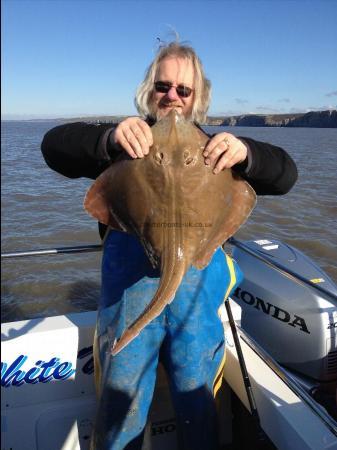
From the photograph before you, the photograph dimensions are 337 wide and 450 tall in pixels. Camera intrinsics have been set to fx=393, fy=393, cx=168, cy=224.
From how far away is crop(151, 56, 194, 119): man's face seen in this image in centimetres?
249

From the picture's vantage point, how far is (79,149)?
7.30ft

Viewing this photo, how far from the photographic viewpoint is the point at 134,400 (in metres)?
2.29

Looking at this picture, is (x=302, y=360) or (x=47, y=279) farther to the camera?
(x=47, y=279)

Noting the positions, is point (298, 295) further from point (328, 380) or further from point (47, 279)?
point (47, 279)

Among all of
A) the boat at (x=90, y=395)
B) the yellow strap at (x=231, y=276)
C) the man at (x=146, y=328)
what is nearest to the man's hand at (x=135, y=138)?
the man at (x=146, y=328)

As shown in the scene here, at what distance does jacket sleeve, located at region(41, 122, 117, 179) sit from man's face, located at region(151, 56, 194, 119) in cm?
44

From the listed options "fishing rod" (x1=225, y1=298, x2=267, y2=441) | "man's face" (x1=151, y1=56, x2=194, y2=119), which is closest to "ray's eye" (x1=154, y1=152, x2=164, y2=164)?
"man's face" (x1=151, y1=56, x2=194, y2=119)

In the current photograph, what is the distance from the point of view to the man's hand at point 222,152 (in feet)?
6.25

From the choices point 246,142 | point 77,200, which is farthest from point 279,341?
point 77,200

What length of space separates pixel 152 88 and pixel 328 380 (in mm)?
3161

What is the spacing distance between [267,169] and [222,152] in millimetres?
394

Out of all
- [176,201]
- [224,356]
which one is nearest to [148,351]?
[224,356]

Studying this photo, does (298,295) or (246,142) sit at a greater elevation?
(246,142)

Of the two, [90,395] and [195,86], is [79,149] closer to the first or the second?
[195,86]
